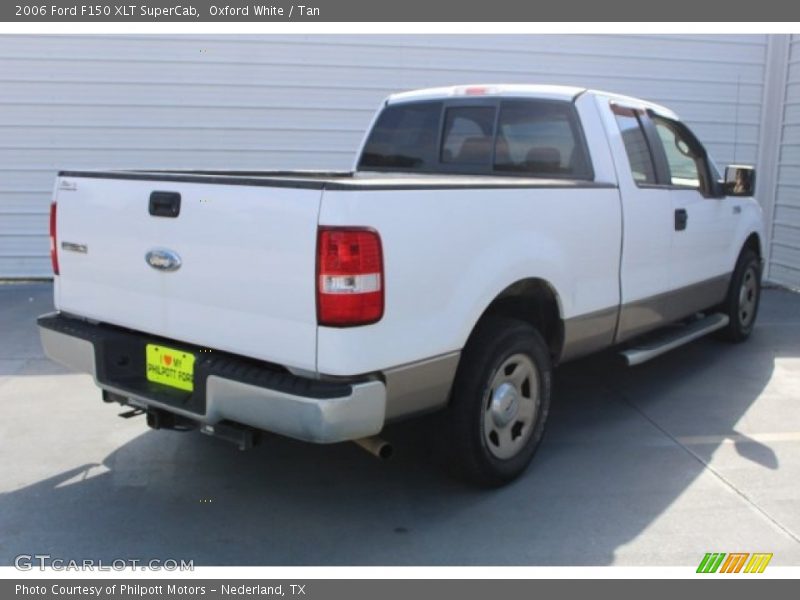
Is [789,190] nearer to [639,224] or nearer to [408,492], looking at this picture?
[639,224]

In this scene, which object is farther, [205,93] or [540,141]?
[205,93]

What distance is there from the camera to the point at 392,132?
5.28m

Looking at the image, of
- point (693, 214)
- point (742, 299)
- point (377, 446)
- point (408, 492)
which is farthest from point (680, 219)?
point (377, 446)

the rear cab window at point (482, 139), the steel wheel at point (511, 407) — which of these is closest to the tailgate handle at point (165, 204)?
the steel wheel at point (511, 407)

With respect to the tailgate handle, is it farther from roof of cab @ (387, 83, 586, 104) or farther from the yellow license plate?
roof of cab @ (387, 83, 586, 104)

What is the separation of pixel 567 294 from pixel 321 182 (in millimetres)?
1665

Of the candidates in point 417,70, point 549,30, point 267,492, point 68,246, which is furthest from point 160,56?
point 267,492

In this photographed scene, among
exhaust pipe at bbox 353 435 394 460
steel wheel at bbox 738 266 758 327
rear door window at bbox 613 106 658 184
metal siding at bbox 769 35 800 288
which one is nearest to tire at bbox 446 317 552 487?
exhaust pipe at bbox 353 435 394 460

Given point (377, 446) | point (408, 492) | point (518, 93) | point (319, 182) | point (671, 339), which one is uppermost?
point (518, 93)

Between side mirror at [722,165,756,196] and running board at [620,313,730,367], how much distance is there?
37.4 inches

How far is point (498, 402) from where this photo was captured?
12.1 ft

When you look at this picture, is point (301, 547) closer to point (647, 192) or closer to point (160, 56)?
point (647, 192)

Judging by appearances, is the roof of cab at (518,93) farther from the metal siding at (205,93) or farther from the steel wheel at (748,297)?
the metal siding at (205,93)

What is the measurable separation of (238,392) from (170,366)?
47cm
